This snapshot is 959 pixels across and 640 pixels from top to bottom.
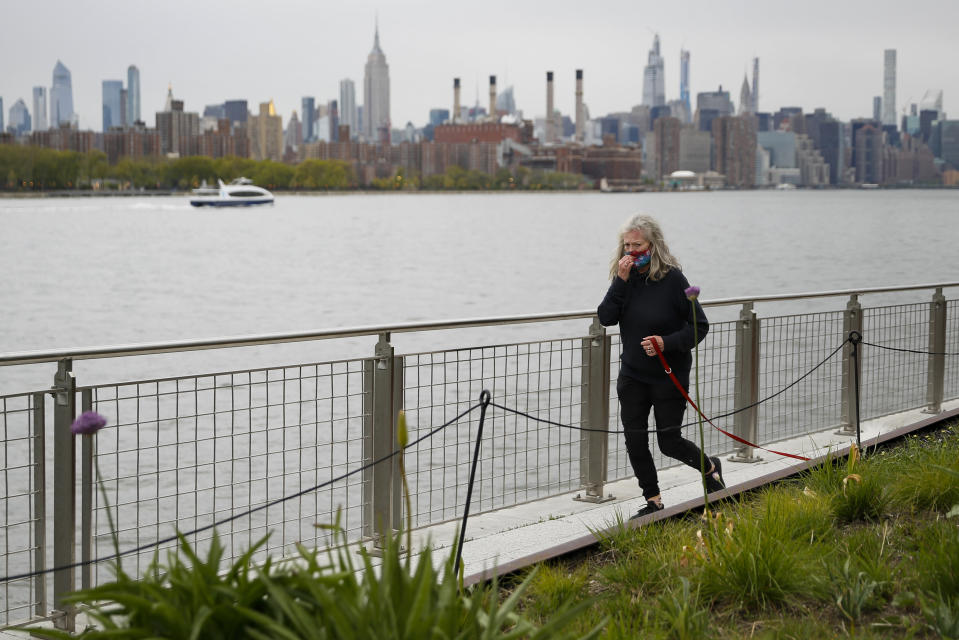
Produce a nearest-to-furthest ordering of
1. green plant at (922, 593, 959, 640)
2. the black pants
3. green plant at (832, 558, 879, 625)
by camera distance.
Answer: green plant at (922, 593, 959, 640) < green plant at (832, 558, 879, 625) < the black pants

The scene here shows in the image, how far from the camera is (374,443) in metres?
6.27

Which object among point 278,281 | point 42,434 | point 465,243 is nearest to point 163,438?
point 42,434

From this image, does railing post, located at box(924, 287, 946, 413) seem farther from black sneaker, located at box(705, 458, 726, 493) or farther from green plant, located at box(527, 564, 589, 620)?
green plant, located at box(527, 564, 589, 620)

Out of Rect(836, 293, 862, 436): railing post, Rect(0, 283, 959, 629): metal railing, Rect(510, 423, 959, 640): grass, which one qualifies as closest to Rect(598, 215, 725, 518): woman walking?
Rect(0, 283, 959, 629): metal railing

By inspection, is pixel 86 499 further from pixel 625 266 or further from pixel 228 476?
pixel 228 476

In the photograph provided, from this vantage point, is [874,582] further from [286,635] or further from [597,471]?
[597,471]

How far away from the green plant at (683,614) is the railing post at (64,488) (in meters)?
2.52

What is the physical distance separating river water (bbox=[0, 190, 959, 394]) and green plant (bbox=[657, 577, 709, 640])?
2421cm

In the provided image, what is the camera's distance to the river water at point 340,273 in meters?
42.3

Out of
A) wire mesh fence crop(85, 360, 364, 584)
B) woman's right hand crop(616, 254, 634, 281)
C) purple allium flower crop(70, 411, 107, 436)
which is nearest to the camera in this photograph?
purple allium flower crop(70, 411, 107, 436)

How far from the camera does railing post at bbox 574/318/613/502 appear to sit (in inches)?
286

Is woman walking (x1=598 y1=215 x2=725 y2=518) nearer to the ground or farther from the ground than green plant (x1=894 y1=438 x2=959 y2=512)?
farther from the ground

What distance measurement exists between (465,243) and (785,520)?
93538mm

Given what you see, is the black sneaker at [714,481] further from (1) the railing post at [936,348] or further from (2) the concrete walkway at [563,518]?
(1) the railing post at [936,348]
